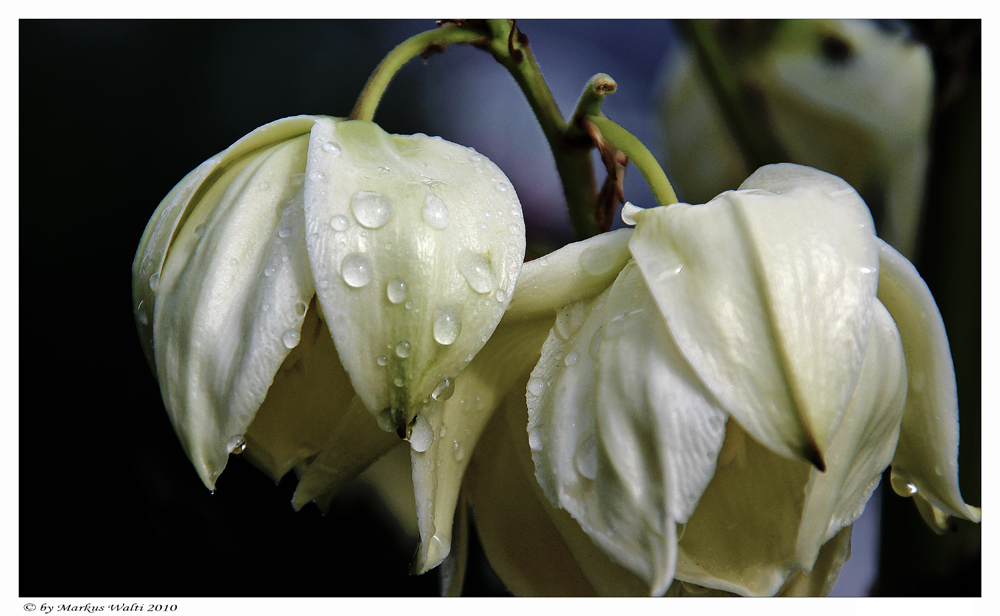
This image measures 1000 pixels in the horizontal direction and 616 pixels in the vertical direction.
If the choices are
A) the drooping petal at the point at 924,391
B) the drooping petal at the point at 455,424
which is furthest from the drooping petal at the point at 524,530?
the drooping petal at the point at 924,391

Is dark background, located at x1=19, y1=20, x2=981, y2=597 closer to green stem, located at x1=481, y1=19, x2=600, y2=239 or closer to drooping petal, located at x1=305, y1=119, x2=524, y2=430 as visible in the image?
green stem, located at x1=481, y1=19, x2=600, y2=239

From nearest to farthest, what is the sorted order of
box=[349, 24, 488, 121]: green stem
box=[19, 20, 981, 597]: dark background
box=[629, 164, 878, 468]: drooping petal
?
1. box=[629, 164, 878, 468]: drooping petal
2. box=[349, 24, 488, 121]: green stem
3. box=[19, 20, 981, 597]: dark background

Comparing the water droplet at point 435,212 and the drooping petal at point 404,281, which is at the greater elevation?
the water droplet at point 435,212

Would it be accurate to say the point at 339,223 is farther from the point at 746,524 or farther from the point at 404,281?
the point at 746,524

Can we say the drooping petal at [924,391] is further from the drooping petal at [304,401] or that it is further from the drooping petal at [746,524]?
the drooping petal at [304,401]

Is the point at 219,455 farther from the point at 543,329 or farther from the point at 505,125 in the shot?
the point at 505,125

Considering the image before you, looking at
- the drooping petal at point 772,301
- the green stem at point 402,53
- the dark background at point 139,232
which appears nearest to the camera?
the drooping petal at point 772,301

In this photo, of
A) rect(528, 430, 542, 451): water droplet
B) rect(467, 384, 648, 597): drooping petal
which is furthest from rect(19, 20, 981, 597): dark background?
rect(528, 430, 542, 451): water droplet

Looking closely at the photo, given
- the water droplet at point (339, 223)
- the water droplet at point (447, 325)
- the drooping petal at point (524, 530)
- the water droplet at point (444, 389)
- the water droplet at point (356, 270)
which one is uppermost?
the water droplet at point (339, 223)

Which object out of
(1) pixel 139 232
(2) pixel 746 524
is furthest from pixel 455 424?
(1) pixel 139 232
